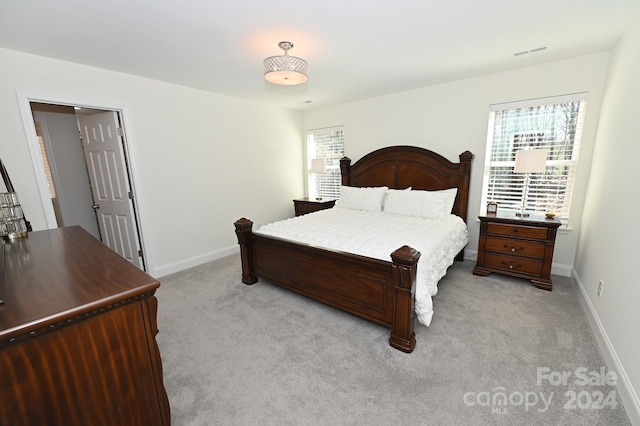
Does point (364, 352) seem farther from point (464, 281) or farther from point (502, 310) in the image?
point (464, 281)

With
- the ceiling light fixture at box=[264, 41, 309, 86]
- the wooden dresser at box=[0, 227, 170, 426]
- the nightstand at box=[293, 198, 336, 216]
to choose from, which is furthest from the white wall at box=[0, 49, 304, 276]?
the wooden dresser at box=[0, 227, 170, 426]

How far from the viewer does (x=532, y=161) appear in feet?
9.38

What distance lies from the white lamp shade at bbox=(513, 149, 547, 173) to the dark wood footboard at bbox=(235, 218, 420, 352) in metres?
1.95

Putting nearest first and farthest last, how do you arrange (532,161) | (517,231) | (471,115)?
(532,161), (517,231), (471,115)

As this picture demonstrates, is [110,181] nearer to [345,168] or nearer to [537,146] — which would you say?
[345,168]

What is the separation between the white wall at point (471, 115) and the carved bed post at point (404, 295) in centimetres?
229

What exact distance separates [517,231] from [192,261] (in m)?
4.09

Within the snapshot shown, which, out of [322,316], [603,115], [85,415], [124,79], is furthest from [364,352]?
[124,79]

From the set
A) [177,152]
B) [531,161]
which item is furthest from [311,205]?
[531,161]

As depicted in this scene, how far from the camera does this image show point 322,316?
8.20 ft

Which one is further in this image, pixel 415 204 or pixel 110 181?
pixel 415 204

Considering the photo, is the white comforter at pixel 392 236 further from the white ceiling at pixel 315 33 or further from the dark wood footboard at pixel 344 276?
the white ceiling at pixel 315 33

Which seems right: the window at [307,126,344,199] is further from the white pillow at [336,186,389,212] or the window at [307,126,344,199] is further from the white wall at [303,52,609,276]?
the white pillow at [336,186,389,212]

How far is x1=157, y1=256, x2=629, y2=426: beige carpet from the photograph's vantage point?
1.53 meters
